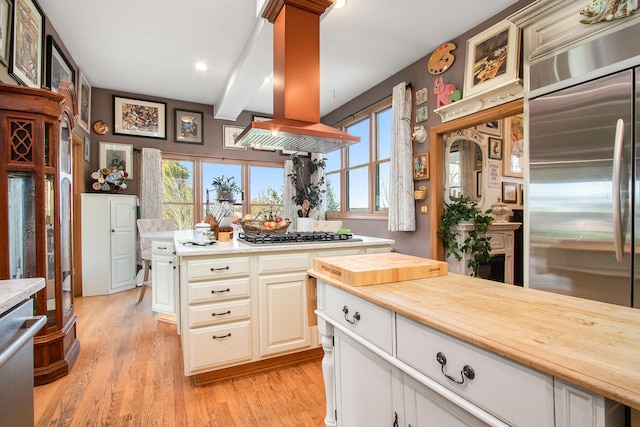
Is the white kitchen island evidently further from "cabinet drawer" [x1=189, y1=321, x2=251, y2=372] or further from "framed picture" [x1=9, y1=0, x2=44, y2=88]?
"framed picture" [x1=9, y1=0, x2=44, y2=88]

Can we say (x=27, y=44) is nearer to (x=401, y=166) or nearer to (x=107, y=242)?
(x=107, y=242)

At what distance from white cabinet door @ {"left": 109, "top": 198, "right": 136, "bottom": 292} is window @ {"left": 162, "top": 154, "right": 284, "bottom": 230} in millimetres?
703

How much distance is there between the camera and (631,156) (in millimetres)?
1627

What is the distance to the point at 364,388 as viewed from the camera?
3.81 ft

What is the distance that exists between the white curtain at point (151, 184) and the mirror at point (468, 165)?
14.2 feet

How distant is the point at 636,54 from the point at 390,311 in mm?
2034

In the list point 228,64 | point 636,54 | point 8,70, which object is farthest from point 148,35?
point 636,54

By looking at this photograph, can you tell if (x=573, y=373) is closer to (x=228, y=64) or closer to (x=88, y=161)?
(x=228, y=64)

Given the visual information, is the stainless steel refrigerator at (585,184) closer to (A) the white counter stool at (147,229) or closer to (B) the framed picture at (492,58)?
(B) the framed picture at (492,58)

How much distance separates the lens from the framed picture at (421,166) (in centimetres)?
357

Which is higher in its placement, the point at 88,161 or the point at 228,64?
the point at 228,64

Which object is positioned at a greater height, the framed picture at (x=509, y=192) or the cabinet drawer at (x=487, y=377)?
the framed picture at (x=509, y=192)

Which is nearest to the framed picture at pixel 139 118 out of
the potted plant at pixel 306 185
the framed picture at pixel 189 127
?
the framed picture at pixel 189 127

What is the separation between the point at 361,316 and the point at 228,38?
3.33m
